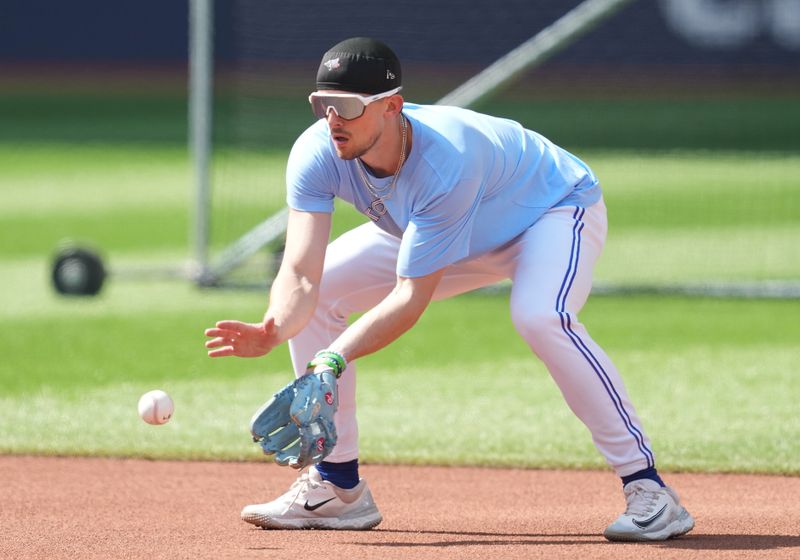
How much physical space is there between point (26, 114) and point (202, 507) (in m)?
20.9

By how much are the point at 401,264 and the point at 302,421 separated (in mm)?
605

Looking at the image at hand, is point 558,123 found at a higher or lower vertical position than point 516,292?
lower

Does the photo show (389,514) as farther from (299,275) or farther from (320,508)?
(299,275)

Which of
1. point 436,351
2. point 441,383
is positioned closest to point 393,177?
point 441,383

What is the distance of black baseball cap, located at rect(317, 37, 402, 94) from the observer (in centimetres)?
460

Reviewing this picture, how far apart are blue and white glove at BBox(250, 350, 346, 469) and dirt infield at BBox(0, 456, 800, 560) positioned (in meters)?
0.38

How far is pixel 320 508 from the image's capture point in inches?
208

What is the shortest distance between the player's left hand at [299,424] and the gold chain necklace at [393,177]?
628 mm

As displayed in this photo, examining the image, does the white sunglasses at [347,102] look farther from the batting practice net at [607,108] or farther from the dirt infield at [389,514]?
the batting practice net at [607,108]

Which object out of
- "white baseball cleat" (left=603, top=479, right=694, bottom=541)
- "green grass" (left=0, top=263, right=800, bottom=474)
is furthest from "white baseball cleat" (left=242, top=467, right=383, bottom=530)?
"green grass" (left=0, top=263, right=800, bottom=474)

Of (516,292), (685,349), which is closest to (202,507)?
(516,292)

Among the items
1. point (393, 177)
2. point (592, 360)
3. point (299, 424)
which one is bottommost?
point (299, 424)

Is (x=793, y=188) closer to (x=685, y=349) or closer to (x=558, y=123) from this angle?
(x=558, y=123)

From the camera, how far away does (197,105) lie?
1118 centimetres
